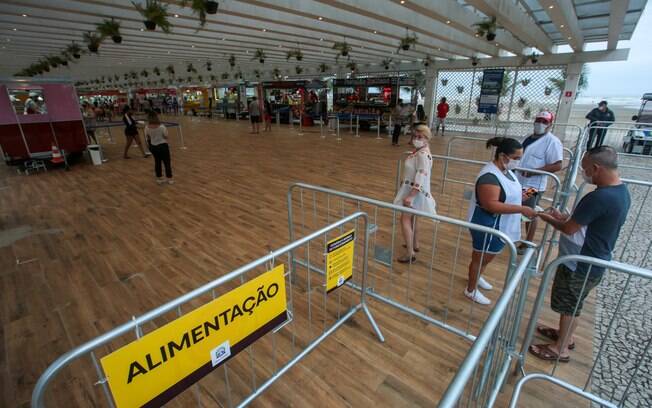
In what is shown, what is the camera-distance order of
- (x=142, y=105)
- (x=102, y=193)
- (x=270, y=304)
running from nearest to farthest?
(x=270, y=304) → (x=102, y=193) → (x=142, y=105)

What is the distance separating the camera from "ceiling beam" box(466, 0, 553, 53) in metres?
7.44

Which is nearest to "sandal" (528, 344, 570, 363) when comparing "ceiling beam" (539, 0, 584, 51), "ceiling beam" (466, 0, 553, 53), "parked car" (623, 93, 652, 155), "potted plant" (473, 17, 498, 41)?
"ceiling beam" (466, 0, 553, 53)

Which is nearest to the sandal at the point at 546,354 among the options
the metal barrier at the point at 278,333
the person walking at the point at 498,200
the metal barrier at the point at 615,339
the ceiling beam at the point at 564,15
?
the metal barrier at the point at 615,339

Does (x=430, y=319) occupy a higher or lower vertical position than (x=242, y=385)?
higher

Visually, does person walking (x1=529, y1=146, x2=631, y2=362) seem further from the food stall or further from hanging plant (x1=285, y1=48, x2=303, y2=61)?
hanging plant (x1=285, y1=48, x2=303, y2=61)

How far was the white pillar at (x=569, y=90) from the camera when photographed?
1305 cm

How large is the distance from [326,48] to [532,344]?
1429cm

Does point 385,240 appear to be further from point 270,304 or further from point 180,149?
point 180,149

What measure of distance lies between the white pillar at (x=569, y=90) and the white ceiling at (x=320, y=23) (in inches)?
46.5

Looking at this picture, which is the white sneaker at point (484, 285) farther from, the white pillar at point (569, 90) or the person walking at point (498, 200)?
the white pillar at point (569, 90)

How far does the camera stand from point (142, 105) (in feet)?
102

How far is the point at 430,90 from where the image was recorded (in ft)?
57.0

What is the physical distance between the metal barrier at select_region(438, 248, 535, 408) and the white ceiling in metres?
7.71

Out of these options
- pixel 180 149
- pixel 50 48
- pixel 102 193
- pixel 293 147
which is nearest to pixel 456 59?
pixel 293 147
